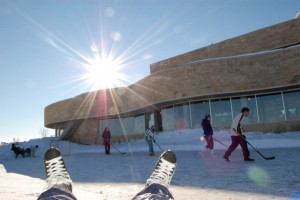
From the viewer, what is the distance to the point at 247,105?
23.2 metres

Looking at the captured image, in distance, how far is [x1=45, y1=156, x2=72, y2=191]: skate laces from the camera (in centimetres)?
303

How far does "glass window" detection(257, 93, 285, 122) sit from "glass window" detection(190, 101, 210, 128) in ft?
13.1

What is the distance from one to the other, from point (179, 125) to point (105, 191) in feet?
66.9

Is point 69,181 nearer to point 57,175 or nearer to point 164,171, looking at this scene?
point 57,175

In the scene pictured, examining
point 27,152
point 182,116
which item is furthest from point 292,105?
point 27,152

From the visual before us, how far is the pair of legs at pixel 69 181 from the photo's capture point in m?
2.60

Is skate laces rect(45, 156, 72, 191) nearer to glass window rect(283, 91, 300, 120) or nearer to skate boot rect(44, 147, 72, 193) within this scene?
skate boot rect(44, 147, 72, 193)

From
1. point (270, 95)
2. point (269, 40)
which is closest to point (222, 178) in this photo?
point (270, 95)

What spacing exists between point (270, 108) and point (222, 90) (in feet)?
12.1

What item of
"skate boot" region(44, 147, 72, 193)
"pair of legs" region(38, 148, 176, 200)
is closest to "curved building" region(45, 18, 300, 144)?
"pair of legs" region(38, 148, 176, 200)

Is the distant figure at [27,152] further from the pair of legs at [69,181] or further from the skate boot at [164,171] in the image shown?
the skate boot at [164,171]

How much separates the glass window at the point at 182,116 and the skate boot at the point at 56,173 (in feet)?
71.4

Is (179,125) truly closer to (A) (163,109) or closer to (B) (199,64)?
(A) (163,109)

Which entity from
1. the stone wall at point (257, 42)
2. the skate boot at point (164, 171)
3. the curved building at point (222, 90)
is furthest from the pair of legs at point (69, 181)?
the stone wall at point (257, 42)
